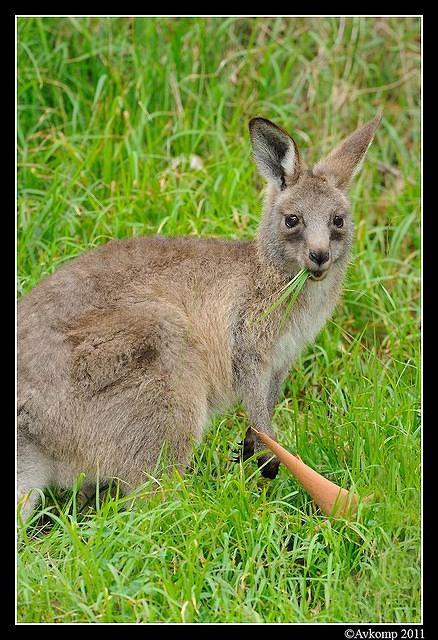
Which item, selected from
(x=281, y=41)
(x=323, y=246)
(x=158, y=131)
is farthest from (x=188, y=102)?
(x=323, y=246)

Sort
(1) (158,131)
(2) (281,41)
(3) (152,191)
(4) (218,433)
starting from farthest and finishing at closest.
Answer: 1. (2) (281,41)
2. (1) (158,131)
3. (3) (152,191)
4. (4) (218,433)

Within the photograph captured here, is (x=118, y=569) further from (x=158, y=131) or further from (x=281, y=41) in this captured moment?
(x=281, y=41)

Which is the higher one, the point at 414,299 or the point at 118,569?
the point at 414,299

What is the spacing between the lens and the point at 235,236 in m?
7.46

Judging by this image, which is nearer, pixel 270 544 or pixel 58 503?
pixel 270 544

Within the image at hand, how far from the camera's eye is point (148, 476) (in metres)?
5.50

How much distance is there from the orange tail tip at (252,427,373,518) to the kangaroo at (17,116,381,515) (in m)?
0.32

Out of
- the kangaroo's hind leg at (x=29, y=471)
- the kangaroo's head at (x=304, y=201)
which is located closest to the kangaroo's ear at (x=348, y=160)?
the kangaroo's head at (x=304, y=201)

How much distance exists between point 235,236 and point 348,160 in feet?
4.54

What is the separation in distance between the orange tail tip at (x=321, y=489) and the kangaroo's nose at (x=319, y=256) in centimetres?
101

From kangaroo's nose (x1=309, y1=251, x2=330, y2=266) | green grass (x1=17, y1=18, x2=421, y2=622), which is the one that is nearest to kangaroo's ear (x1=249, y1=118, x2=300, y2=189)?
kangaroo's nose (x1=309, y1=251, x2=330, y2=266)

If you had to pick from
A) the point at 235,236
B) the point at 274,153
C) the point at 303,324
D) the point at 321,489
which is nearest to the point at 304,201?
the point at 274,153

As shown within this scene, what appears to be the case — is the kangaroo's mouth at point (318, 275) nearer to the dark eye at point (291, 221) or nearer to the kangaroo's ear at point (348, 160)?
the dark eye at point (291, 221)

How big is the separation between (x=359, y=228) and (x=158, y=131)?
1710 millimetres
